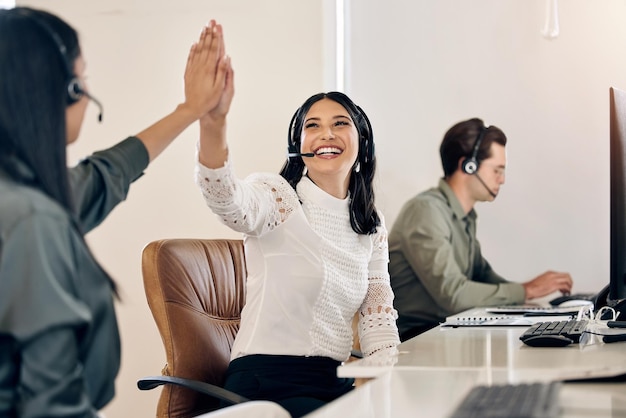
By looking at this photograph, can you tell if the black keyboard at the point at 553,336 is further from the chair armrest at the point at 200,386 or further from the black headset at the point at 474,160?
the black headset at the point at 474,160

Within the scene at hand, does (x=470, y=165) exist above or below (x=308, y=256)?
above

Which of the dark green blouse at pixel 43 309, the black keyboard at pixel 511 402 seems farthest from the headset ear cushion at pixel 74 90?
the black keyboard at pixel 511 402

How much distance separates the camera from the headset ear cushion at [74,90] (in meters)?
1.19

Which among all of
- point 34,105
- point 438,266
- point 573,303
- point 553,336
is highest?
point 34,105

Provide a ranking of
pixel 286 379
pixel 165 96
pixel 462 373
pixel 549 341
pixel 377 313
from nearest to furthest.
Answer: pixel 462 373, pixel 549 341, pixel 286 379, pixel 377 313, pixel 165 96

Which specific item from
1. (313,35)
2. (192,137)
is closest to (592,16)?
(313,35)

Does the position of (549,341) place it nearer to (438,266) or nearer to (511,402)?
(511,402)

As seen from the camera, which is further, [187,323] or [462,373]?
[187,323]

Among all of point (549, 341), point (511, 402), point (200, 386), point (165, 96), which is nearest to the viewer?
point (511, 402)

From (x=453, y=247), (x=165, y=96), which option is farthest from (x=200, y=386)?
(x=165, y=96)

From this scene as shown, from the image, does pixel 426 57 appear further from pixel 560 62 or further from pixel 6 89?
pixel 6 89

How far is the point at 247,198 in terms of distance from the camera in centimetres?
204

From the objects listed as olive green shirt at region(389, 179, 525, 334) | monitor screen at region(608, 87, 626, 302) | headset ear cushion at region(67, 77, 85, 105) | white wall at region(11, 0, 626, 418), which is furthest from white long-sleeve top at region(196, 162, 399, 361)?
white wall at region(11, 0, 626, 418)

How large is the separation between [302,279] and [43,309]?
121 cm
